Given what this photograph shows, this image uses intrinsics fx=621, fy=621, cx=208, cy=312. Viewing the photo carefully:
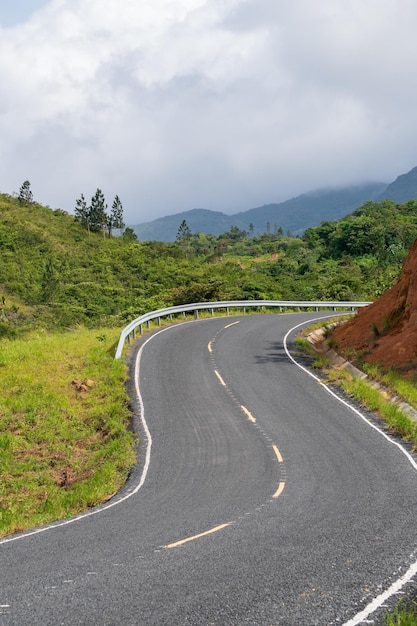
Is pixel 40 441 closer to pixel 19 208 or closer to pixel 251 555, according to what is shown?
pixel 251 555

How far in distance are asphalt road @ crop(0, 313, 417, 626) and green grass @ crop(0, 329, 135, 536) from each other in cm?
84

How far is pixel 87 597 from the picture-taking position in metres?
7.77

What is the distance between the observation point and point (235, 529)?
1077 centimetres

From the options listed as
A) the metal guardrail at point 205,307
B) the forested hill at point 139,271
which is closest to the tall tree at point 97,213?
the forested hill at point 139,271

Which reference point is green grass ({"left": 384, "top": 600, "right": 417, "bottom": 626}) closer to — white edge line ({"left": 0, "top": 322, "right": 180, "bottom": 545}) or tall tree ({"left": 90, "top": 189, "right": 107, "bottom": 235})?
white edge line ({"left": 0, "top": 322, "right": 180, "bottom": 545})

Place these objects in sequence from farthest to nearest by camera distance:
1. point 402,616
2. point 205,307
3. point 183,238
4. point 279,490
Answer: point 183,238
point 205,307
point 279,490
point 402,616

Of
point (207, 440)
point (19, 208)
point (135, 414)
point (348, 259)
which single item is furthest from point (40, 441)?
point (19, 208)

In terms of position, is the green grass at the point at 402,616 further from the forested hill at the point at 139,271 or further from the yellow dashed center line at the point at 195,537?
the forested hill at the point at 139,271

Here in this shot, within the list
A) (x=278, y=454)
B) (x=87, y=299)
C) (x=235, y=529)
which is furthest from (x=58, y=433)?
(x=87, y=299)

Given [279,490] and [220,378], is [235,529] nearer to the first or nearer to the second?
[279,490]

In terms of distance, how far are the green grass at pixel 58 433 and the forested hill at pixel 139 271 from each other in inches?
670

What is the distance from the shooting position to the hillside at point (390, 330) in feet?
81.1

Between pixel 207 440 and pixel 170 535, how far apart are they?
704 cm

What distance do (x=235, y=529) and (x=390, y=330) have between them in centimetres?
1905
